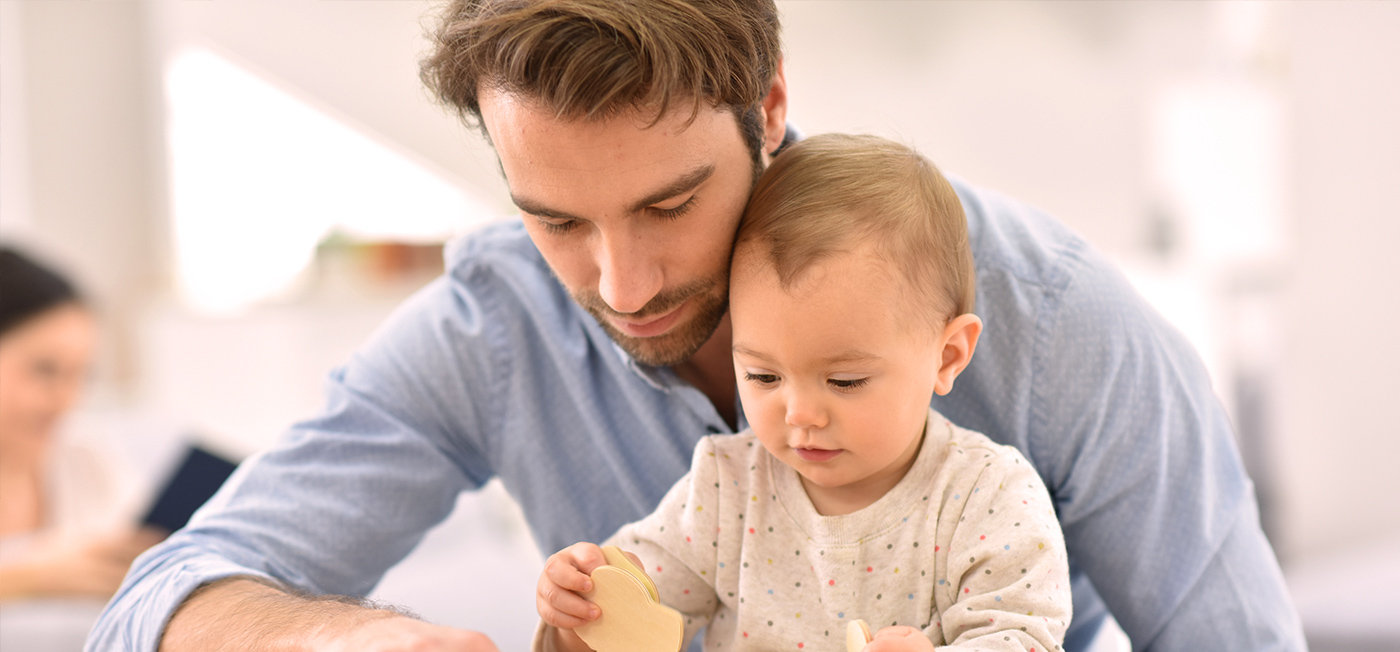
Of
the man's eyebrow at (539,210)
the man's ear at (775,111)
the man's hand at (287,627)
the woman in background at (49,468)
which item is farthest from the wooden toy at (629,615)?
the woman in background at (49,468)

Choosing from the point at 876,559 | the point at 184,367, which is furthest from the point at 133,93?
the point at 876,559

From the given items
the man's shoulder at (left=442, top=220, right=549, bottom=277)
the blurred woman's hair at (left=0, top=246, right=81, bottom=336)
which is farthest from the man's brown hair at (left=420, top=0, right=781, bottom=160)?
the blurred woman's hair at (left=0, top=246, right=81, bottom=336)

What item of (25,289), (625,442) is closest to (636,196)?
(625,442)

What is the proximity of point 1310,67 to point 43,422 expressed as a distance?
12.4 ft

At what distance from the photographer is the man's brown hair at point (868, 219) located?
920 millimetres

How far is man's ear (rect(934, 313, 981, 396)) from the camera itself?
0.96 m

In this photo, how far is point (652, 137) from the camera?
994mm

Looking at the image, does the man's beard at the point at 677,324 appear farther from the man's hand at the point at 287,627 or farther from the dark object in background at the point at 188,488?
the dark object in background at the point at 188,488

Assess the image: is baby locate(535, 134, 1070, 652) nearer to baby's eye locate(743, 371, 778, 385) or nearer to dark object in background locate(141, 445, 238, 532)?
baby's eye locate(743, 371, 778, 385)

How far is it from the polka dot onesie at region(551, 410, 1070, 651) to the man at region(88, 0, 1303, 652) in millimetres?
197

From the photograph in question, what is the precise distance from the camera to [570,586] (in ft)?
3.01

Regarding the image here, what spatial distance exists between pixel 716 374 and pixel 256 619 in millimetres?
594

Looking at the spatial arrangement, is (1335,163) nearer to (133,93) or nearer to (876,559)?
(876,559)

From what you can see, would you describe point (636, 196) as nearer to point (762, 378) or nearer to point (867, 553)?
point (762, 378)
